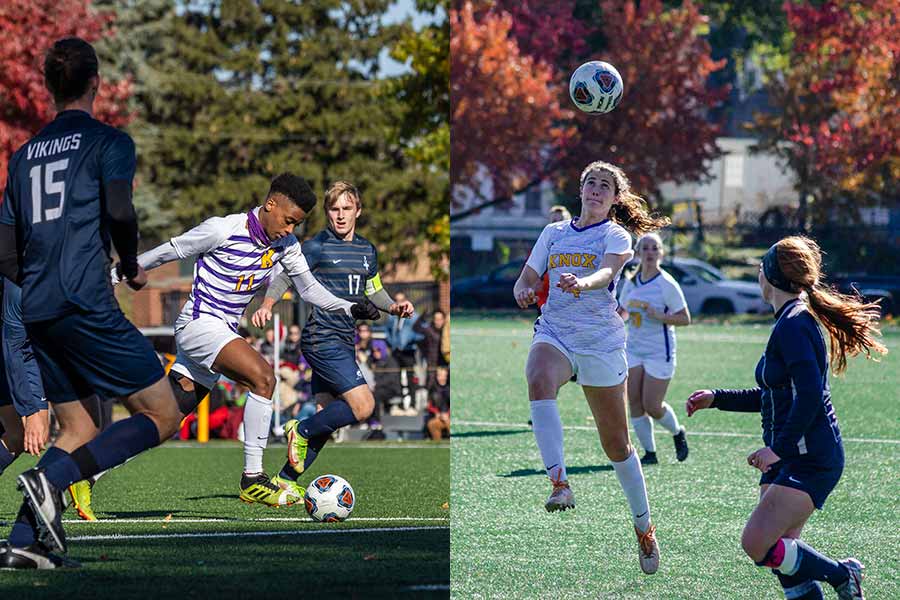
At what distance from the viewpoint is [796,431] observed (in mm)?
4910

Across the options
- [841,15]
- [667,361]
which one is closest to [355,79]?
[841,15]

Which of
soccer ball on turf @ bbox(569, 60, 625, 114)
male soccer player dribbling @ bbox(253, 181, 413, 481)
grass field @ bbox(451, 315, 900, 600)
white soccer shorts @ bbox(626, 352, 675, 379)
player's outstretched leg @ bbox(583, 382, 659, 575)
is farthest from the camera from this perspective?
soccer ball on turf @ bbox(569, 60, 625, 114)

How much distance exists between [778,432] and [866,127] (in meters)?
28.5

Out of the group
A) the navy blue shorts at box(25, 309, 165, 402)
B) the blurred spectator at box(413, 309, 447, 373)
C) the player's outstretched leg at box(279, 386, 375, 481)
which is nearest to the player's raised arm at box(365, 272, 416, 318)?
the player's outstretched leg at box(279, 386, 375, 481)

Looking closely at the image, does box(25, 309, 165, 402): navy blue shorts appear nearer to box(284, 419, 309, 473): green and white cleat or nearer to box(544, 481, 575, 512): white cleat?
box(544, 481, 575, 512): white cleat

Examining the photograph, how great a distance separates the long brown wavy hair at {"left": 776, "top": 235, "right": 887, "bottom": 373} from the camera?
519cm

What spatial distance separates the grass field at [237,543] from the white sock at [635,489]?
2.94 feet

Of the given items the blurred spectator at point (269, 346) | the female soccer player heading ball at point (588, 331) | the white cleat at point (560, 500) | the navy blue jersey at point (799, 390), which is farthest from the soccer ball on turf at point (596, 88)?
the blurred spectator at point (269, 346)

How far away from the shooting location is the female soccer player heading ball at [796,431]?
4934 millimetres

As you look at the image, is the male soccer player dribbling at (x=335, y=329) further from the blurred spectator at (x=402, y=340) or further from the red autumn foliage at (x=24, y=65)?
the red autumn foliage at (x=24, y=65)

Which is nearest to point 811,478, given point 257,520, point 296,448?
point 257,520

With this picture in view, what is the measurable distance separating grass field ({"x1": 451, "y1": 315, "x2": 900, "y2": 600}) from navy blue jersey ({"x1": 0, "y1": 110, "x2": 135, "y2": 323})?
2012mm

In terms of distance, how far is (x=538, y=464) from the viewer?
10547mm

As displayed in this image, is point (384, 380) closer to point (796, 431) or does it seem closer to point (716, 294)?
point (796, 431)
